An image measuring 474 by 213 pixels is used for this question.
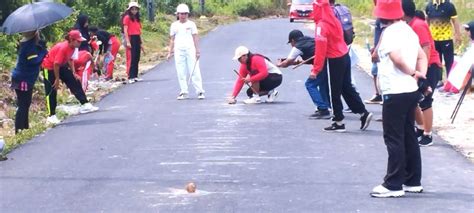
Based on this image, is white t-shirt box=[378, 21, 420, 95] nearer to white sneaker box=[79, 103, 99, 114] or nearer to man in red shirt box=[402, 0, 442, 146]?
man in red shirt box=[402, 0, 442, 146]

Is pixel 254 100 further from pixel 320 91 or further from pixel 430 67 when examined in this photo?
pixel 430 67

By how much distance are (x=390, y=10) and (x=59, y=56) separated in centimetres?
688

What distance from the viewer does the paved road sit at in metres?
8.17

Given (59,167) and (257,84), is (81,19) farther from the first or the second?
(59,167)

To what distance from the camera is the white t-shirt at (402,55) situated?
8180 mm

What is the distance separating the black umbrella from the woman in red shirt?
604cm

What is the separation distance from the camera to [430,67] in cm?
1120

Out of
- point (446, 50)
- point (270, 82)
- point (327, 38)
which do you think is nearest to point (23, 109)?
point (270, 82)

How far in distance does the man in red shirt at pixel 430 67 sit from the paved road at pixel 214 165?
0.83 ft

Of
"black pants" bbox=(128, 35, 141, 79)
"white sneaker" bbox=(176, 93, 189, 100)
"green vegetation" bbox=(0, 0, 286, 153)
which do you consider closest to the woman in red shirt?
"black pants" bbox=(128, 35, 141, 79)

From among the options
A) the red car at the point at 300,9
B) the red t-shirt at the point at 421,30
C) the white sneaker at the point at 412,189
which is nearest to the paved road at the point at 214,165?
the white sneaker at the point at 412,189

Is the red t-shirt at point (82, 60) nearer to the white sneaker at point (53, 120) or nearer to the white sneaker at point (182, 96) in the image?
the white sneaker at point (182, 96)

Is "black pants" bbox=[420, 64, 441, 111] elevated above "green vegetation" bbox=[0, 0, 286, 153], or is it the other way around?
"black pants" bbox=[420, 64, 441, 111]

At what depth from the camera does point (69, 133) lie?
12734 millimetres
